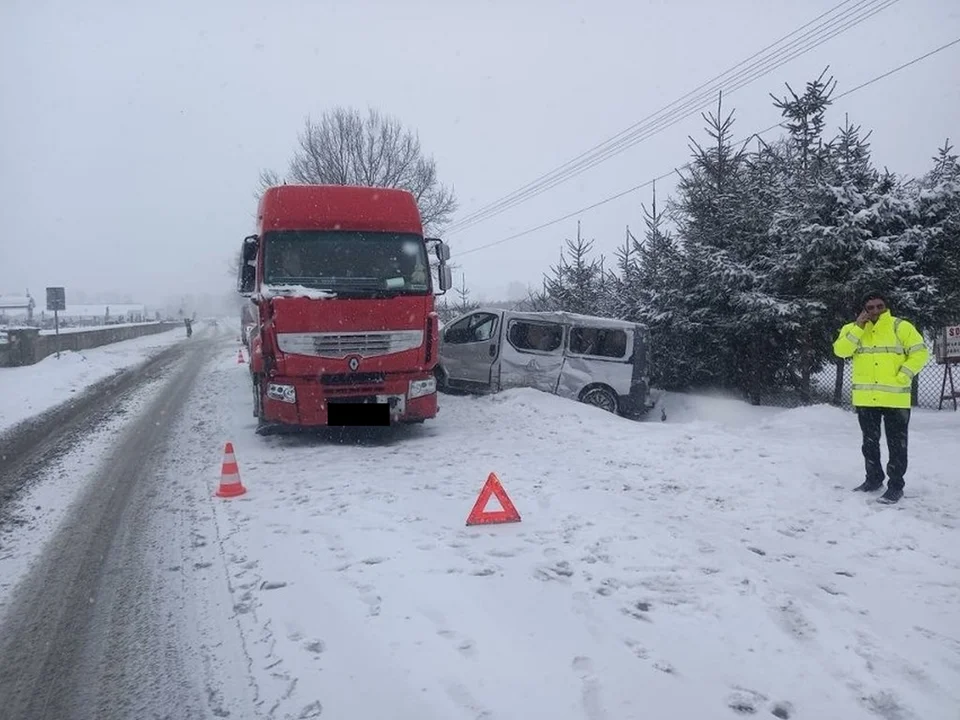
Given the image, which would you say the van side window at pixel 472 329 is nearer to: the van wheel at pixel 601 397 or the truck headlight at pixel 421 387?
the van wheel at pixel 601 397

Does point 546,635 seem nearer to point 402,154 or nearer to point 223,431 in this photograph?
point 223,431

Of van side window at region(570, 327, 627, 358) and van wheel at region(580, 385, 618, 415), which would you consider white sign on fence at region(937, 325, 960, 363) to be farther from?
van wheel at region(580, 385, 618, 415)

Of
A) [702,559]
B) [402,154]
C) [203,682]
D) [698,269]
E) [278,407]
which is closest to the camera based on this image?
[203,682]

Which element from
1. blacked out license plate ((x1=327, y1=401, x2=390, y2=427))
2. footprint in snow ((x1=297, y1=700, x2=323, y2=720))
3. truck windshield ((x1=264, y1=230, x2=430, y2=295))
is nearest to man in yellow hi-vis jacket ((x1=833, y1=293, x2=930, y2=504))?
footprint in snow ((x1=297, y1=700, x2=323, y2=720))

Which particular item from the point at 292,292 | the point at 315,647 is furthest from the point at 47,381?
the point at 315,647

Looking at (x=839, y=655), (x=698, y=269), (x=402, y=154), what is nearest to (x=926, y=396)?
(x=698, y=269)

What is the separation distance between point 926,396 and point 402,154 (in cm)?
2132

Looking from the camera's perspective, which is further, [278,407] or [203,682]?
[278,407]

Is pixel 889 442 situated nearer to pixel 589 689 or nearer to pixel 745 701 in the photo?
pixel 745 701

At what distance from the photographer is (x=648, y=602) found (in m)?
3.81

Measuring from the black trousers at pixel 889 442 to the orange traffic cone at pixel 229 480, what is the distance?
5.93 m

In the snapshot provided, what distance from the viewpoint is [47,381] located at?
16.6 m

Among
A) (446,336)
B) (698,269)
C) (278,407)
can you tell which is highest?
(698,269)

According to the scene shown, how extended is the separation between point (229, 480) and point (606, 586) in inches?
156
